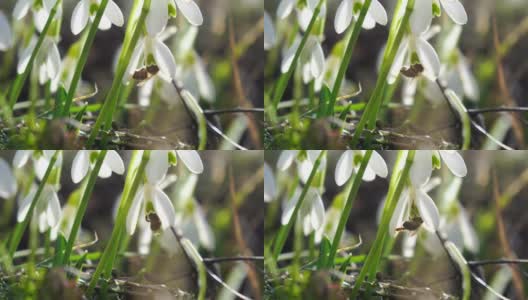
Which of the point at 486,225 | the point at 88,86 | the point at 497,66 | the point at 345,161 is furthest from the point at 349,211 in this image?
the point at 88,86

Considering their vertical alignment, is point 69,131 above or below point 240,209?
above

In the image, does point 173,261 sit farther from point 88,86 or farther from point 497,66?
point 497,66

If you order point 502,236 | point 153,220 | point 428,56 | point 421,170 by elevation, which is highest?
point 428,56

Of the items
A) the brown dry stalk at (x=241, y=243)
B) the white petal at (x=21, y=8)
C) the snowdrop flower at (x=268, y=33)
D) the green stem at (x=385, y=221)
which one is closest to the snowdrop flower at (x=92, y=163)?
the brown dry stalk at (x=241, y=243)

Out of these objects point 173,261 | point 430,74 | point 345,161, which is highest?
point 430,74

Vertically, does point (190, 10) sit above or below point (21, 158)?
above

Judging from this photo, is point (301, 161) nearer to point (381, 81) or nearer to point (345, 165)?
point (345, 165)

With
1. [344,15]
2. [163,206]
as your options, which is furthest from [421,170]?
[163,206]
